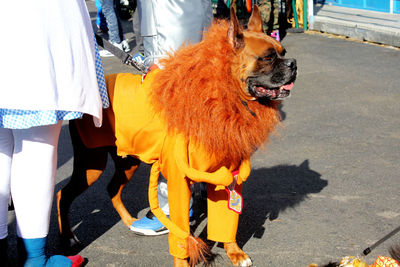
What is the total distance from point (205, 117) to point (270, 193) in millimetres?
1642

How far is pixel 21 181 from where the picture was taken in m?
2.80

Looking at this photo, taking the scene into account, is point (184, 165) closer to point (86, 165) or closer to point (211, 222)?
point (211, 222)

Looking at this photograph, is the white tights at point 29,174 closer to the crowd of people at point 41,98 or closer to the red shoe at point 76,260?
the crowd of people at point 41,98

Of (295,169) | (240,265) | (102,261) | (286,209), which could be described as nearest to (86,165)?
(102,261)

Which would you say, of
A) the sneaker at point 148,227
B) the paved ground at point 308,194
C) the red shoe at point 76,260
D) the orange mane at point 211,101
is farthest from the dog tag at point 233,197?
the red shoe at point 76,260

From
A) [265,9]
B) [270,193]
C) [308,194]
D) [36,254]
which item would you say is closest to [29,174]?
[36,254]

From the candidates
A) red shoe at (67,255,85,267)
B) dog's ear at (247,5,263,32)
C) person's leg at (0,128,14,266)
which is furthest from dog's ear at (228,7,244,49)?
red shoe at (67,255,85,267)

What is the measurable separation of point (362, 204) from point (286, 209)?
59 centimetres

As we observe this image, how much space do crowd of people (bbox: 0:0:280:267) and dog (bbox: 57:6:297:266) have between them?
0.27m

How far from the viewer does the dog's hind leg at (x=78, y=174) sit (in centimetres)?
341

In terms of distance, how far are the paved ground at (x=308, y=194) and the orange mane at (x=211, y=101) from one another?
0.96m

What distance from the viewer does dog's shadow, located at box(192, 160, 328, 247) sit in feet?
12.3

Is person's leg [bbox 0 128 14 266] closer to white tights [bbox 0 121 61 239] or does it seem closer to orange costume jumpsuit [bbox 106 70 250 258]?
white tights [bbox 0 121 61 239]

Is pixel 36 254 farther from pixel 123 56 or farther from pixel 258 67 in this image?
pixel 258 67
